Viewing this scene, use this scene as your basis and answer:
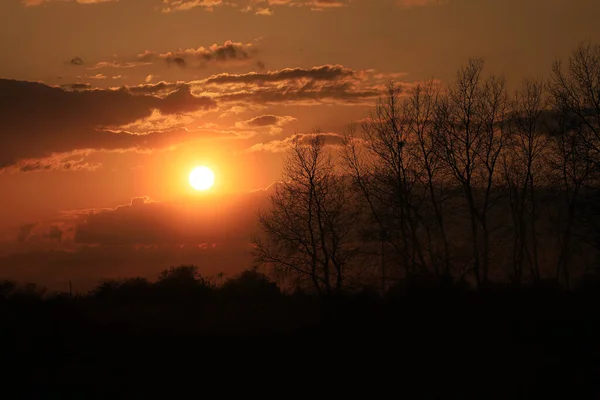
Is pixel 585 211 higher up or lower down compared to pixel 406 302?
higher up

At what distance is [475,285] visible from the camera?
40906 mm

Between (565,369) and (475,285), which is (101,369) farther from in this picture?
(475,285)

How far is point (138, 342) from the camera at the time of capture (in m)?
32.6

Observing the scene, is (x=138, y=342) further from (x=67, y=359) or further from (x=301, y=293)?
(x=301, y=293)

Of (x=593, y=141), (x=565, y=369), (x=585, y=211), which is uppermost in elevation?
(x=593, y=141)

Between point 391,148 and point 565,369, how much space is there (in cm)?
2375

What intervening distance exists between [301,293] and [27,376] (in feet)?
71.1

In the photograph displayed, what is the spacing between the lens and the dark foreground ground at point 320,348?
24688 mm

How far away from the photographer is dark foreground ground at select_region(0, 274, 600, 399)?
81.0ft

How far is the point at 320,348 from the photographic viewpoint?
30.6 m

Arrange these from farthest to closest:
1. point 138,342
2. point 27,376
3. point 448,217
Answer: point 448,217 → point 138,342 → point 27,376

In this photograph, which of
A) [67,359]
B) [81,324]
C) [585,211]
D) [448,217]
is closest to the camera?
[67,359]

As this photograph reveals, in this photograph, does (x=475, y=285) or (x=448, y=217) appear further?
(x=448, y=217)

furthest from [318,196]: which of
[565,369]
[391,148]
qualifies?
[565,369]
